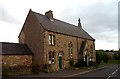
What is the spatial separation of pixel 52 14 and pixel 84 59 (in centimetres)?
1265

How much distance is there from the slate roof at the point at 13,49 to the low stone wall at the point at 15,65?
603mm

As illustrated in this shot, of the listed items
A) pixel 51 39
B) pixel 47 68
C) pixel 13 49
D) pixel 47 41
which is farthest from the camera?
pixel 51 39

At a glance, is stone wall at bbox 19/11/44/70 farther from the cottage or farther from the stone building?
the cottage

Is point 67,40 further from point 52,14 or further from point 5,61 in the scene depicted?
point 5,61

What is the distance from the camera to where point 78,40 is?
4719 centimetres

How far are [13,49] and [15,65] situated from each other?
277 cm

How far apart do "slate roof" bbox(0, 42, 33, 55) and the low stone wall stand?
0.60 meters

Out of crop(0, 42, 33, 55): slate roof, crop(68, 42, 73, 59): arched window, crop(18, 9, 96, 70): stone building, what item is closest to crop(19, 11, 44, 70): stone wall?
crop(18, 9, 96, 70): stone building

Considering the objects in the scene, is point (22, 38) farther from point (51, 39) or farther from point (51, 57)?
point (51, 57)

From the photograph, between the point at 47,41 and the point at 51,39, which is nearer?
the point at 47,41

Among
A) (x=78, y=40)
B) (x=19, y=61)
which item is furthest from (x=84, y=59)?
(x=19, y=61)

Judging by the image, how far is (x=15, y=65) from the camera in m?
31.5

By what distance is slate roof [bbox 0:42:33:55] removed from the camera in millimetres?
31047

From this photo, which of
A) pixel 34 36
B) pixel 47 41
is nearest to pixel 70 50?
pixel 47 41
